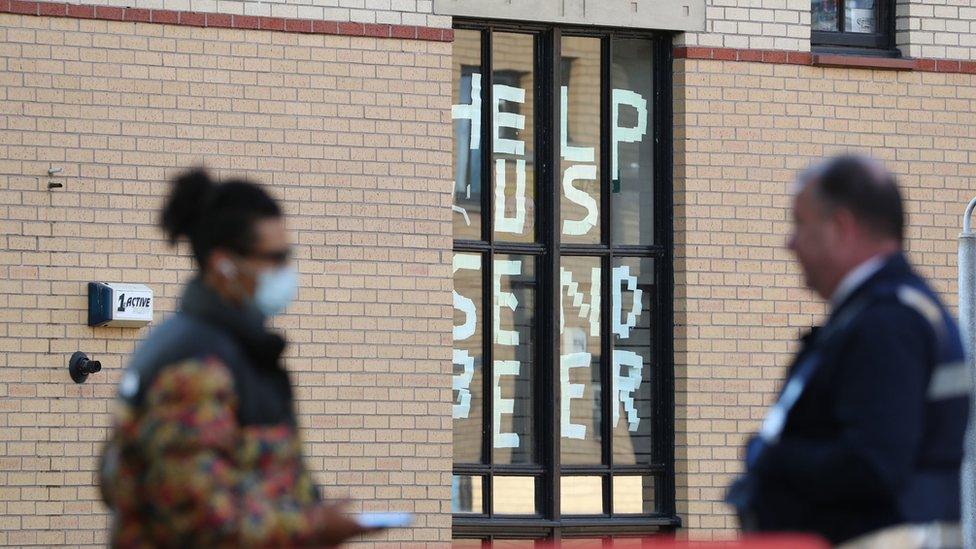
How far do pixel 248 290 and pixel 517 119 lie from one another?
721cm

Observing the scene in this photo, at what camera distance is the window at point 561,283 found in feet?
36.6

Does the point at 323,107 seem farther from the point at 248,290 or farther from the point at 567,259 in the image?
the point at 248,290

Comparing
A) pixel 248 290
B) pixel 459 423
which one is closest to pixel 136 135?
pixel 459 423

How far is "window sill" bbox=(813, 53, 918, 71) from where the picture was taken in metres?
11.5

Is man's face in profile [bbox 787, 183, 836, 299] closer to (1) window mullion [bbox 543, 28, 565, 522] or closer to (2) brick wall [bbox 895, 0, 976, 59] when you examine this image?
(1) window mullion [bbox 543, 28, 565, 522]

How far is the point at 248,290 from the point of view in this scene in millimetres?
4160

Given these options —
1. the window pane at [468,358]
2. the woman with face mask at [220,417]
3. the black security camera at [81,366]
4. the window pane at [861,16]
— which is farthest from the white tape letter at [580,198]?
the woman with face mask at [220,417]

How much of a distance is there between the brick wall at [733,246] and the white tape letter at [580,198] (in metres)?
0.55

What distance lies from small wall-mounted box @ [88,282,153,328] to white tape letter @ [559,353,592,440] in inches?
106

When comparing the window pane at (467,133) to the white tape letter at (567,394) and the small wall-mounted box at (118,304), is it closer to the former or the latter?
the white tape letter at (567,394)

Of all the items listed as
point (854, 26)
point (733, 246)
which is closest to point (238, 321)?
point (733, 246)

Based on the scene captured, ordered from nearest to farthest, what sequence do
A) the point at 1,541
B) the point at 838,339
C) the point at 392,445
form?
the point at 838,339 < the point at 1,541 < the point at 392,445

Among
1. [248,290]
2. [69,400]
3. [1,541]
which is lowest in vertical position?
[1,541]

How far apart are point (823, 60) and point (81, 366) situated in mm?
5082
